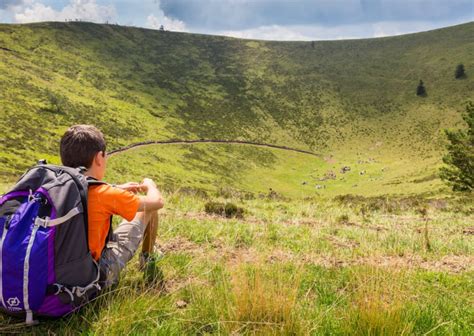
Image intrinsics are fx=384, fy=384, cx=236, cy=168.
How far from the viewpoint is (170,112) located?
109000 mm

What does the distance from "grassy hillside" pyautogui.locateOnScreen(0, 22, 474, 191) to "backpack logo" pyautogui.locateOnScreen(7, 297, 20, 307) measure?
57585 millimetres

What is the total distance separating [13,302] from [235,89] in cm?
13374

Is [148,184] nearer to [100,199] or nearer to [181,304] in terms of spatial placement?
[100,199]

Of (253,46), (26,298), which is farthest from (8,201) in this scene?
(253,46)

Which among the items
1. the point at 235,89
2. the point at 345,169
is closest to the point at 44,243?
the point at 345,169

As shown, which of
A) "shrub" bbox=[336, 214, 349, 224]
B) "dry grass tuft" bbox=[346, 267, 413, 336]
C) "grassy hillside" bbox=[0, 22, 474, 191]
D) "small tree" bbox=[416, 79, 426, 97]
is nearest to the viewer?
"dry grass tuft" bbox=[346, 267, 413, 336]

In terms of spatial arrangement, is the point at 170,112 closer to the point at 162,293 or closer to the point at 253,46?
the point at 253,46

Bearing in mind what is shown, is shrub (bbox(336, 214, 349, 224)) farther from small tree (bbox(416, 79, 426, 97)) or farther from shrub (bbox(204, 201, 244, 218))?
small tree (bbox(416, 79, 426, 97))

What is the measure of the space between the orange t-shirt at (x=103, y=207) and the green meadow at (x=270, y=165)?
585mm

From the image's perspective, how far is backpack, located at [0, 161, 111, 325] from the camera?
10.7ft

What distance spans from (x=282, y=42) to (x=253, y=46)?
47.3ft

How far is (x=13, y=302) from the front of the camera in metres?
3.36

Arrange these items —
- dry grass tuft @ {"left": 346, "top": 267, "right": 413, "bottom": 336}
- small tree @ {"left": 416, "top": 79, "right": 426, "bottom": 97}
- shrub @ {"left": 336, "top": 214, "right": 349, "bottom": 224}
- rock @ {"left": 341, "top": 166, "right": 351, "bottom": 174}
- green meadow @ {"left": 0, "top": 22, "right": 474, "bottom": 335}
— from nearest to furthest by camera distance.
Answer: dry grass tuft @ {"left": 346, "top": 267, "right": 413, "bottom": 336} → green meadow @ {"left": 0, "top": 22, "right": 474, "bottom": 335} → shrub @ {"left": 336, "top": 214, "right": 349, "bottom": 224} → rock @ {"left": 341, "top": 166, "right": 351, "bottom": 174} → small tree @ {"left": 416, "top": 79, "right": 426, "bottom": 97}

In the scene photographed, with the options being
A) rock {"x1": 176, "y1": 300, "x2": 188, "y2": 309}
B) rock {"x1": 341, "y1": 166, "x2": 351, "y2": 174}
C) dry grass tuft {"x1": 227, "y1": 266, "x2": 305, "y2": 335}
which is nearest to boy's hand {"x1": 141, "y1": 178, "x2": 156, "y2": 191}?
rock {"x1": 176, "y1": 300, "x2": 188, "y2": 309}
